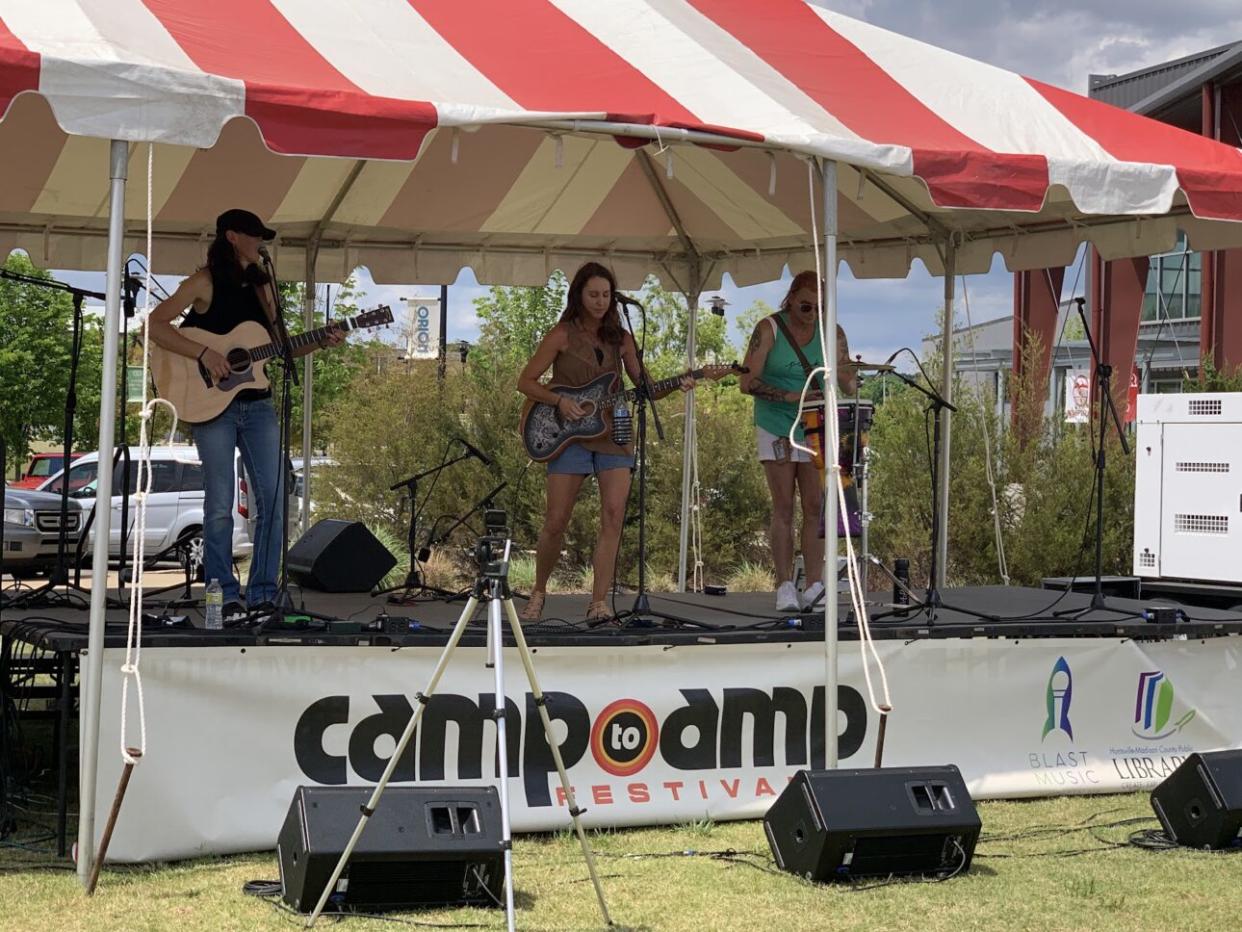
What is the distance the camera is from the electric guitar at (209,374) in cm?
606

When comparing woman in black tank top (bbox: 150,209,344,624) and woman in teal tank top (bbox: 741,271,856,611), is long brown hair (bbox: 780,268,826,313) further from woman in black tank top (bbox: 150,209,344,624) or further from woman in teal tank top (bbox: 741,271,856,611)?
woman in black tank top (bbox: 150,209,344,624)

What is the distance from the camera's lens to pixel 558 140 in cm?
548

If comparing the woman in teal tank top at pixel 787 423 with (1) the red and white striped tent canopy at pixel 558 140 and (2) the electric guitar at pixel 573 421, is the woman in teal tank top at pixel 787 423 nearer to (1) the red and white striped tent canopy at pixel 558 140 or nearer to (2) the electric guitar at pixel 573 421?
(2) the electric guitar at pixel 573 421

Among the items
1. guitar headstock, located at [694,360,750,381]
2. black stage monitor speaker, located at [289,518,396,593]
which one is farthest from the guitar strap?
black stage monitor speaker, located at [289,518,396,593]

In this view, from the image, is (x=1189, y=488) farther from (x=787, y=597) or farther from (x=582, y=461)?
(x=582, y=461)

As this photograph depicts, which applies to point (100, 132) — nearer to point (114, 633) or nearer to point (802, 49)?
point (114, 633)

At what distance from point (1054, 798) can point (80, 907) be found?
396 cm

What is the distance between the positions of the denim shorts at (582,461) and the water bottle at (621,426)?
0.28ft

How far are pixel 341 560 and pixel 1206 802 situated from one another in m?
4.52

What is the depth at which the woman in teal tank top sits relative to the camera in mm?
7078

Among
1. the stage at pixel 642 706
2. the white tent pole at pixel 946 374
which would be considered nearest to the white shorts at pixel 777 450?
the stage at pixel 642 706

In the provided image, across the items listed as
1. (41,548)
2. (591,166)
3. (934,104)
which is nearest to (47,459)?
(41,548)

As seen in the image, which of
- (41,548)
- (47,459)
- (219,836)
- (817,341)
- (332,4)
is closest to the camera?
(219,836)

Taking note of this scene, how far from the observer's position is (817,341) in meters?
7.36
